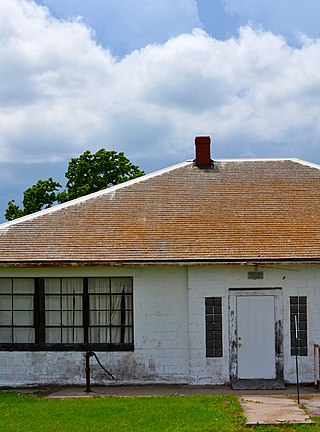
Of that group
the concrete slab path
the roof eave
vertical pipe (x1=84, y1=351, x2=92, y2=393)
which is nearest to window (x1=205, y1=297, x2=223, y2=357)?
the roof eave

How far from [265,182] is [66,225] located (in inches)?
222

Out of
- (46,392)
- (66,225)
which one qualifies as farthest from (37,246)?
(46,392)

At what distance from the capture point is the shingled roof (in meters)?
16.5

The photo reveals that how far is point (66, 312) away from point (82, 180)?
944 inches

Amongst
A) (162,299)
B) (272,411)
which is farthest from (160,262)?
(272,411)

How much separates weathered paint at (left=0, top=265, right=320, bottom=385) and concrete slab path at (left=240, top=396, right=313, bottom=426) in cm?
206

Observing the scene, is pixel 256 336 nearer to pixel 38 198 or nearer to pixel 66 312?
pixel 66 312

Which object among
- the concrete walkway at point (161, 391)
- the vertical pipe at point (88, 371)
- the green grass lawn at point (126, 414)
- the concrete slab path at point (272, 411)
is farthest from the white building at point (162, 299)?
the concrete slab path at point (272, 411)

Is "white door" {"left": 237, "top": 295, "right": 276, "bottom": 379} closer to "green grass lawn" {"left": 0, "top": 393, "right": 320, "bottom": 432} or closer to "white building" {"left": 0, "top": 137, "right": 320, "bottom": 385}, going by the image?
"white building" {"left": 0, "top": 137, "right": 320, "bottom": 385}

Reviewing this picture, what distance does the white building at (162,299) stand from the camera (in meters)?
16.4

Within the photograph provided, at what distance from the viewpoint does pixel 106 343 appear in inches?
663

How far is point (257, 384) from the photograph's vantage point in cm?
1588

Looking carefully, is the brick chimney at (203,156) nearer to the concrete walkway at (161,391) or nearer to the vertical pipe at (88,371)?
the concrete walkway at (161,391)

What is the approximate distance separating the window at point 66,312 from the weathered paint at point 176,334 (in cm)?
29
